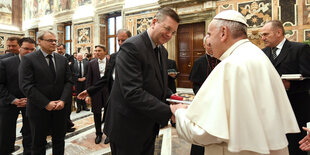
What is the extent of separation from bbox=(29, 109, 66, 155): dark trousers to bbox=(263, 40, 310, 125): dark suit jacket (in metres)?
3.01

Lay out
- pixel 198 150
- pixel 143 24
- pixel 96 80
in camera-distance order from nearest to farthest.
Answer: pixel 198 150
pixel 96 80
pixel 143 24

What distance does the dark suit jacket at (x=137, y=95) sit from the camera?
Result: 1.47m

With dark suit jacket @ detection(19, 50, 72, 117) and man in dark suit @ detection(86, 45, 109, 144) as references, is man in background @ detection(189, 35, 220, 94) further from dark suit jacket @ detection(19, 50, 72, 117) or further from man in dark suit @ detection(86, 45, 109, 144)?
man in dark suit @ detection(86, 45, 109, 144)

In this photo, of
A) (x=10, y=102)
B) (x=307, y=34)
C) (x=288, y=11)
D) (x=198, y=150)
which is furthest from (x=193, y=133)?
(x=288, y=11)

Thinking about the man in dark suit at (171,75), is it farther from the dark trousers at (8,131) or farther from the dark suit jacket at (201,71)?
the dark trousers at (8,131)

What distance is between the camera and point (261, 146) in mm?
986

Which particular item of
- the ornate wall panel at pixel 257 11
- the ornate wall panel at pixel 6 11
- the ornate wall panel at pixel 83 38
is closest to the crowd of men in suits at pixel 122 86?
the ornate wall panel at pixel 257 11

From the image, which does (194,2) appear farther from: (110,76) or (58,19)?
(58,19)

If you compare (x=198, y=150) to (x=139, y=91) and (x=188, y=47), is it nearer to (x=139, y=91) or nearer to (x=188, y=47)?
(x=139, y=91)

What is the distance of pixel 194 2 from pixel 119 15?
4725 mm

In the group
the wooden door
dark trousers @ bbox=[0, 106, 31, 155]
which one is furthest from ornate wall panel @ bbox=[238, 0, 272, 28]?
dark trousers @ bbox=[0, 106, 31, 155]

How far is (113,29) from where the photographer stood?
448 inches

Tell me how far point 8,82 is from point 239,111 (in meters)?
3.53

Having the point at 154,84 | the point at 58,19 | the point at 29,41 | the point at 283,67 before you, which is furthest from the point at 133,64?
the point at 58,19
